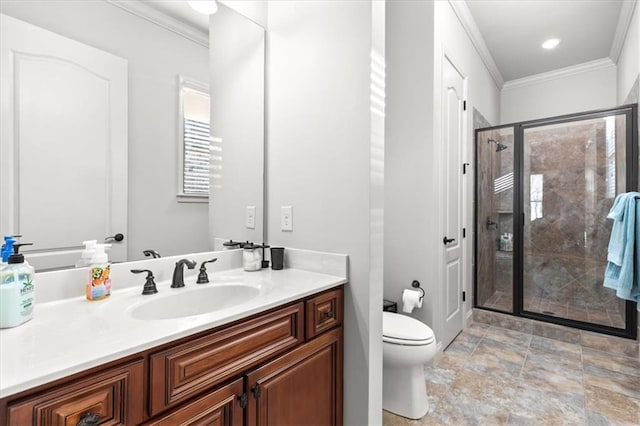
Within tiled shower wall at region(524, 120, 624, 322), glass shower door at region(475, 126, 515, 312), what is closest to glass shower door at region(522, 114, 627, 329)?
tiled shower wall at region(524, 120, 624, 322)

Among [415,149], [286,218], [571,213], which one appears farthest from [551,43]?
[286,218]

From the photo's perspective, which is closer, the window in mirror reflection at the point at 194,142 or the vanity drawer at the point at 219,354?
the vanity drawer at the point at 219,354

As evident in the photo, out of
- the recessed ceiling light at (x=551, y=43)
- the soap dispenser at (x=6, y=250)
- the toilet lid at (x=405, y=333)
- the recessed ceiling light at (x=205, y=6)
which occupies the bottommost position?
the toilet lid at (x=405, y=333)

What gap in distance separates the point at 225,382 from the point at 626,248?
2.72 metres

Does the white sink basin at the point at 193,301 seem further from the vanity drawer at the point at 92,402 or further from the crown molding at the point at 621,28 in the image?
the crown molding at the point at 621,28

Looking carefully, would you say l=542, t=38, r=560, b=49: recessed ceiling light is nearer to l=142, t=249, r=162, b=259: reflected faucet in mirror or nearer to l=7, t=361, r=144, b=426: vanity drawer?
l=142, t=249, r=162, b=259: reflected faucet in mirror

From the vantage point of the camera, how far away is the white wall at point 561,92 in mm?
3748

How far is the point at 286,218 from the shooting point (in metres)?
1.57

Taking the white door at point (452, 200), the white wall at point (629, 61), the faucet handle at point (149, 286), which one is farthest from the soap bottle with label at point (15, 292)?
the white wall at point (629, 61)

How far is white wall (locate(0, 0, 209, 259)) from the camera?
3.72 feet

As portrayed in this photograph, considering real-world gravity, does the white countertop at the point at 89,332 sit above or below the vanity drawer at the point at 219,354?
above

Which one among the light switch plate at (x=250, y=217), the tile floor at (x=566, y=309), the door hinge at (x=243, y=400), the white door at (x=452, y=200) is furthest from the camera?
the tile floor at (x=566, y=309)

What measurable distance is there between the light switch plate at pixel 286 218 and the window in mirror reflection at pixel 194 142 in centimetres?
36

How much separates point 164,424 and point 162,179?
0.90m
